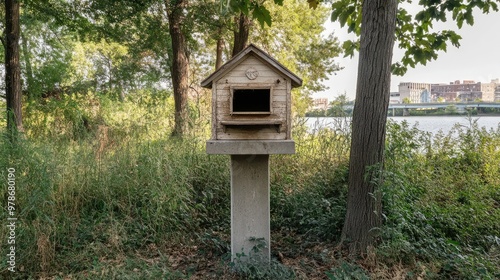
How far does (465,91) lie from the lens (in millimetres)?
6219

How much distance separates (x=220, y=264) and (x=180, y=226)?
88 cm

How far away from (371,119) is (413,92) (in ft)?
10.1

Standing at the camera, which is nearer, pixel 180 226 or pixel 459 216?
pixel 459 216

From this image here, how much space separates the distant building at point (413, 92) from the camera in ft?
19.7

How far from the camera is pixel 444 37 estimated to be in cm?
507

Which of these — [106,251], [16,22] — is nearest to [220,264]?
[106,251]

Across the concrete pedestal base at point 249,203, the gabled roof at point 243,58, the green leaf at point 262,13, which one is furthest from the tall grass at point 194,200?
the green leaf at point 262,13

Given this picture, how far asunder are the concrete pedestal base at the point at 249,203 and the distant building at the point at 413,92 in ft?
11.8

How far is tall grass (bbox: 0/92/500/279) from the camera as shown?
3.42 metres

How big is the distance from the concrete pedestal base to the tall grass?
469mm

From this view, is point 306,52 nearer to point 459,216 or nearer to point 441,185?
point 441,185

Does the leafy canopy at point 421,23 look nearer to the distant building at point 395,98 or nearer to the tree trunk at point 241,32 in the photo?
the distant building at point 395,98

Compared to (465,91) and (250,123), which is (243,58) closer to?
(250,123)

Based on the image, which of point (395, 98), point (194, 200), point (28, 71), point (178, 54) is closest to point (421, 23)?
point (395, 98)
